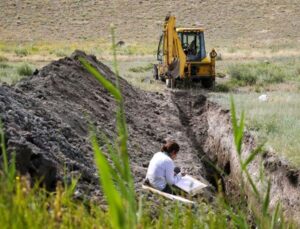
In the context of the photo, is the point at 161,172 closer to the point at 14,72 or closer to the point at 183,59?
the point at 183,59

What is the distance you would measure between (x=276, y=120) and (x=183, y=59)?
942 cm

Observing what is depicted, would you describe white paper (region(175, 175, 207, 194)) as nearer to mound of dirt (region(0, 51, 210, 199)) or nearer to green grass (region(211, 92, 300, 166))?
mound of dirt (region(0, 51, 210, 199))

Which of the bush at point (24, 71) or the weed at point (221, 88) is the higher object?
the bush at point (24, 71)

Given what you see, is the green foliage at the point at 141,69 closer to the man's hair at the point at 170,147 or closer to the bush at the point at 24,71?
the bush at the point at 24,71

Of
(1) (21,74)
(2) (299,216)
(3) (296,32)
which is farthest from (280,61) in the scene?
(2) (299,216)

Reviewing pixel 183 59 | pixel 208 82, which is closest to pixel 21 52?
pixel 208 82

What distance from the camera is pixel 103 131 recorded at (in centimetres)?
1465

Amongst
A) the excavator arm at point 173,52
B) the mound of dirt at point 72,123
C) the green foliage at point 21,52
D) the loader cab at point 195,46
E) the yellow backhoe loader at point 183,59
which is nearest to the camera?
the mound of dirt at point 72,123

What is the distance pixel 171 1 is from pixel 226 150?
59579 millimetres

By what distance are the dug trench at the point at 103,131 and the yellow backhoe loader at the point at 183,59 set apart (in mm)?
1191

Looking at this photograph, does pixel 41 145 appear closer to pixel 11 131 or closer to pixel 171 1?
pixel 11 131

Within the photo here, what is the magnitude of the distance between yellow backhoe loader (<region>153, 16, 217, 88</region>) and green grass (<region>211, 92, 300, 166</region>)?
304cm

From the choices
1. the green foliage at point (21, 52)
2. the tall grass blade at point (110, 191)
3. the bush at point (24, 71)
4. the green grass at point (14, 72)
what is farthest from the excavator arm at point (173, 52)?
the tall grass blade at point (110, 191)

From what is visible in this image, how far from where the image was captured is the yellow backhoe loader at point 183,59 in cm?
2564
